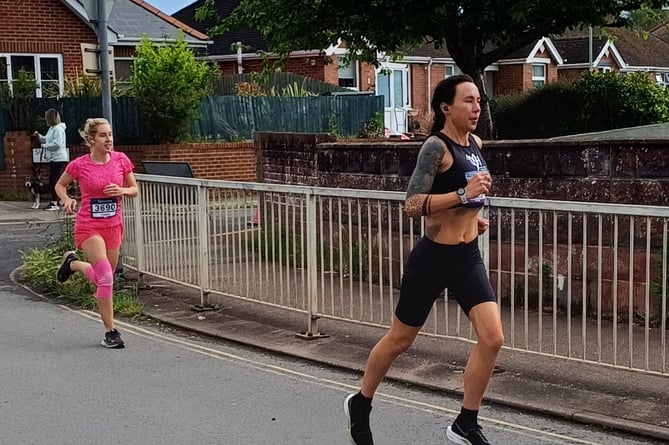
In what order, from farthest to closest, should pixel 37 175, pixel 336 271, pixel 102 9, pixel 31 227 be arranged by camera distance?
pixel 37 175 < pixel 31 227 < pixel 102 9 < pixel 336 271

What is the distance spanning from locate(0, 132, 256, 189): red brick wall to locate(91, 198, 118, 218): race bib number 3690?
11337mm

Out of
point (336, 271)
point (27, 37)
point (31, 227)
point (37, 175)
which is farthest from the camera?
point (27, 37)

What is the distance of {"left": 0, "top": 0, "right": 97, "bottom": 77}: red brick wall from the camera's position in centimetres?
2173

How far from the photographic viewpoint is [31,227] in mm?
15609

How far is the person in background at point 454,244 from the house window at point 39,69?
17.2 metres

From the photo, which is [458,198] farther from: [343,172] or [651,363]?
[343,172]

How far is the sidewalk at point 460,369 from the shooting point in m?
5.82

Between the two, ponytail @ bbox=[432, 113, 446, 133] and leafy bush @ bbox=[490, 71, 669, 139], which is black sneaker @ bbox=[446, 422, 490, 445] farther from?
leafy bush @ bbox=[490, 71, 669, 139]

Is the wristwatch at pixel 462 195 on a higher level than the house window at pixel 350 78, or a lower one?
lower

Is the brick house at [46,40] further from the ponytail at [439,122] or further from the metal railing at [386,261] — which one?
the ponytail at [439,122]

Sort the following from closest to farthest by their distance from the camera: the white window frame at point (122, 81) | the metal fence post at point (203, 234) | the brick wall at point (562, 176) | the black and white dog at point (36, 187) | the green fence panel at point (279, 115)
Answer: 1. the brick wall at point (562, 176)
2. the metal fence post at point (203, 234)
3. the black and white dog at point (36, 187)
4. the green fence panel at point (279, 115)
5. the white window frame at point (122, 81)

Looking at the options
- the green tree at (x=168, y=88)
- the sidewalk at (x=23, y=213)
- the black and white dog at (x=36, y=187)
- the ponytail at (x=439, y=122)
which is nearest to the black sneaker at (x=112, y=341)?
the ponytail at (x=439, y=122)

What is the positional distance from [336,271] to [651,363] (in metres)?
2.61

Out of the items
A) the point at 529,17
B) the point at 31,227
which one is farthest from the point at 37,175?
the point at 529,17
